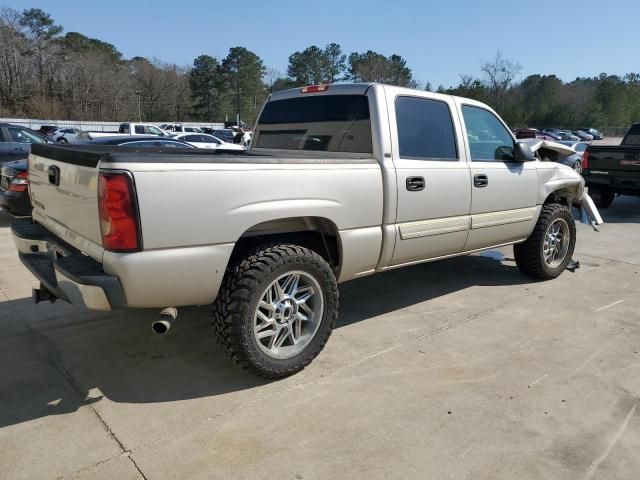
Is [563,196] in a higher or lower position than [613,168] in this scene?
lower

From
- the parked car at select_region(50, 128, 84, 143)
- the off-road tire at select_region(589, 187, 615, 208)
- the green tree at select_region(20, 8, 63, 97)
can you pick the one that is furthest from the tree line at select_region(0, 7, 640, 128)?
the off-road tire at select_region(589, 187, 615, 208)

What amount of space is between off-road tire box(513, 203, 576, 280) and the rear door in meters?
1.32

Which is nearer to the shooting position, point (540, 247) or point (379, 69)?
point (540, 247)

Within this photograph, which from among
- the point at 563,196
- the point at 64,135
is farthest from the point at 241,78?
the point at 563,196

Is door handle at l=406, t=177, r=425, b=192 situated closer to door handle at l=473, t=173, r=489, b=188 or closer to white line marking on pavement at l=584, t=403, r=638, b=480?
door handle at l=473, t=173, r=489, b=188

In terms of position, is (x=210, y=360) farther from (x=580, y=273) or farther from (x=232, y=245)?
(x=580, y=273)

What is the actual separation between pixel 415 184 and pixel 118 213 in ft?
7.26

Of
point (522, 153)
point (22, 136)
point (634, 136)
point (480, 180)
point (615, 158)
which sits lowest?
point (22, 136)

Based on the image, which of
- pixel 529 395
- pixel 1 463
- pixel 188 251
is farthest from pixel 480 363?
pixel 1 463

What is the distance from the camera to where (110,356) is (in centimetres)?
362

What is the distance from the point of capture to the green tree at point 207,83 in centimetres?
8662

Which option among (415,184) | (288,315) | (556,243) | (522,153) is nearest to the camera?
(288,315)

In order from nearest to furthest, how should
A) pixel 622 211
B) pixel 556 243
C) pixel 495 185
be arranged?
pixel 495 185
pixel 556 243
pixel 622 211

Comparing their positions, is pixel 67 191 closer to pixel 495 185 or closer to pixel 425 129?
pixel 425 129
